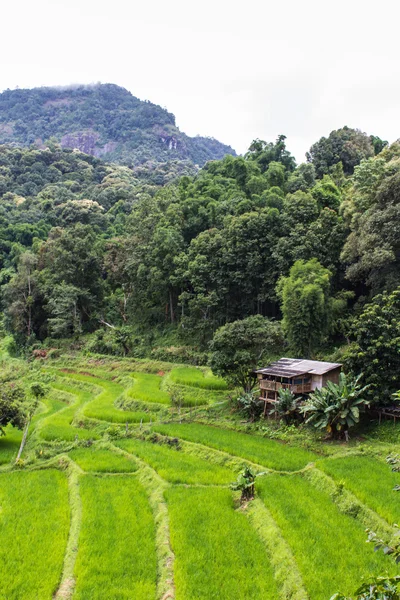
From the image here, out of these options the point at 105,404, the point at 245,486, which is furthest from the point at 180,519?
the point at 105,404

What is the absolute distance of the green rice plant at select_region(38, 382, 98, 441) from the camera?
69.3 ft

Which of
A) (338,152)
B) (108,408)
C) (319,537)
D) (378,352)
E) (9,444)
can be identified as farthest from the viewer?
(338,152)

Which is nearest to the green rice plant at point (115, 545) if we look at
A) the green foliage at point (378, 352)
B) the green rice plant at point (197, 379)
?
the green foliage at point (378, 352)

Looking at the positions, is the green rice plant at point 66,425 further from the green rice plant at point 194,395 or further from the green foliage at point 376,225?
the green foliage at point 376,225

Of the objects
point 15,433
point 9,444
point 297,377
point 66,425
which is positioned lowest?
point 15,433

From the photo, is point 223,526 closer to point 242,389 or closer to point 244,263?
point 242,389

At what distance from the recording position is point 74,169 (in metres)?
98.3

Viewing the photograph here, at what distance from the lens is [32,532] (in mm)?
12133

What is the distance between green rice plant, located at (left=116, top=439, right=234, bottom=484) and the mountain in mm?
130999

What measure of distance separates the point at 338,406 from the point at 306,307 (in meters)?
8.61

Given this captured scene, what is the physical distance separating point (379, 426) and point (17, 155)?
319 ft

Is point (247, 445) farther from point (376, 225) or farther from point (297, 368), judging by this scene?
point (376, 225)

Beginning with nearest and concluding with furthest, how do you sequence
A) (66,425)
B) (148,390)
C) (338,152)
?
(66,425), (148,390), (338,152)

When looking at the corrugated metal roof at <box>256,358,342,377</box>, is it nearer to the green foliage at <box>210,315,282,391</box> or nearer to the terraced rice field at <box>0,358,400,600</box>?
the green foliage at <box>210,315,282,391</box>
